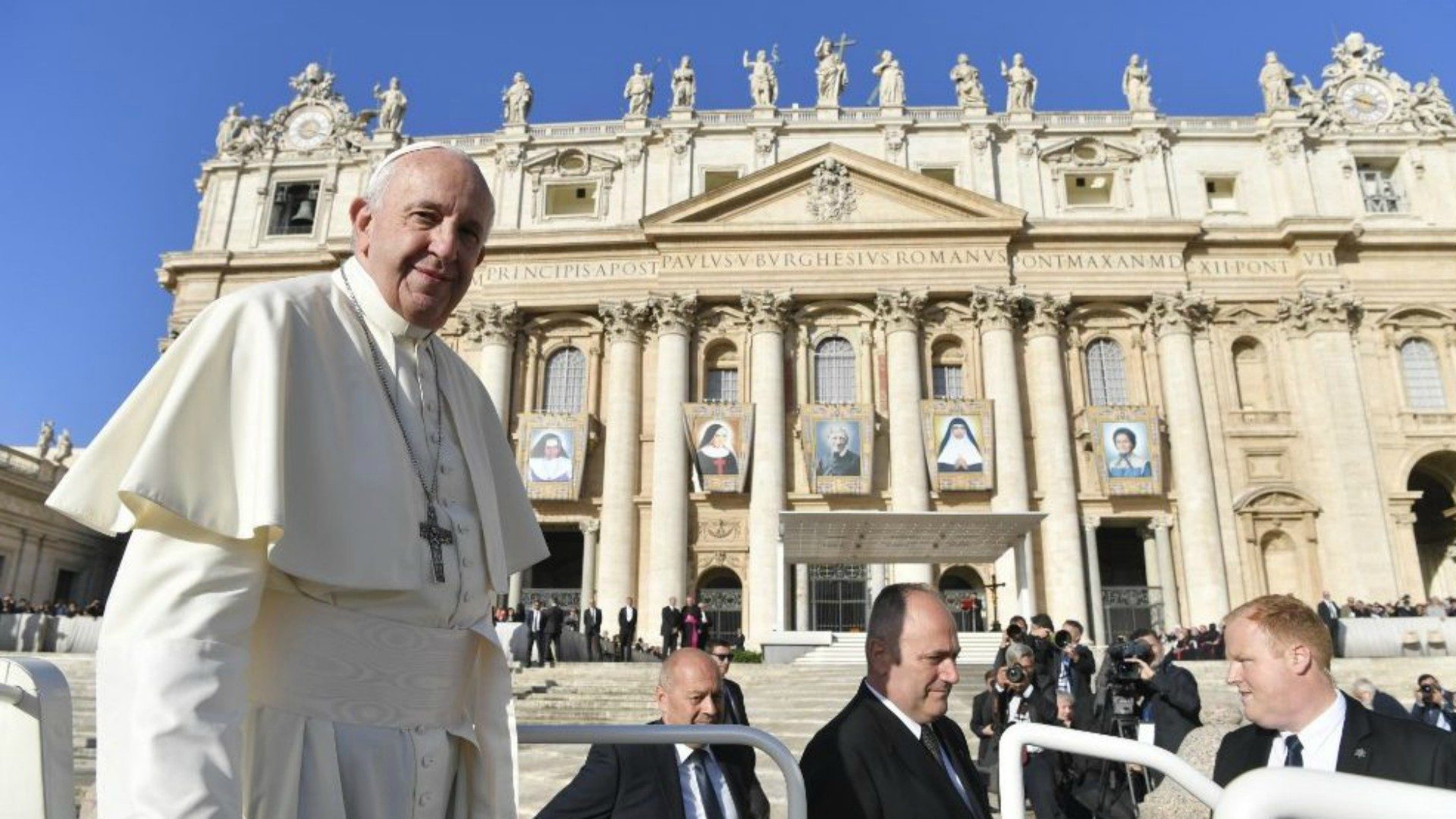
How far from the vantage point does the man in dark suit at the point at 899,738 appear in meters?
2.79

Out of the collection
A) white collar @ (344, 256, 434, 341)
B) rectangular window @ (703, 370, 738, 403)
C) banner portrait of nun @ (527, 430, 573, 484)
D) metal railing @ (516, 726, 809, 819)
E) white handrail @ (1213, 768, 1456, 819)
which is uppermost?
rectangular window @ (703, 370, 738, 403)

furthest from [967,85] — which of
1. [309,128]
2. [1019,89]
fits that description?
[309,128]

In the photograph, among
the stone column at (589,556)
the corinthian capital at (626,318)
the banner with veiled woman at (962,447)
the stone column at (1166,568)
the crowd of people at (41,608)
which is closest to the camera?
the crowd of people at (41,608)

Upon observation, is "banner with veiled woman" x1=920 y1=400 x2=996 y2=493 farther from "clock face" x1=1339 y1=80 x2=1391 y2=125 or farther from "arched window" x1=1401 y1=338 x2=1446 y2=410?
"clock face" x1=1339 y1=80 x2=1391 y2=125

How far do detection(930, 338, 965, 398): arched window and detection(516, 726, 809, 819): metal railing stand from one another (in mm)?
25080

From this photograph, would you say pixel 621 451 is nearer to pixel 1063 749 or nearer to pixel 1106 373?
pixel 1106 373

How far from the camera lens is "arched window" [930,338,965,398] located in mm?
26969

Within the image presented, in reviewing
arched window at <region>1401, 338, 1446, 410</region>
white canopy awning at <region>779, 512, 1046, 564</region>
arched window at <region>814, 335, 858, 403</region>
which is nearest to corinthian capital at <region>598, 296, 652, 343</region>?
arched window at <region>814, 335, 858, 403</region>

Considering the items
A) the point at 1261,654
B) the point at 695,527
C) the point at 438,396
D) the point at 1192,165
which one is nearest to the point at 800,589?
the point at 695,527

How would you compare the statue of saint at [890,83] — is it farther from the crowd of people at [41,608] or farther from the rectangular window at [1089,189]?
the crowd of people at [41,608]

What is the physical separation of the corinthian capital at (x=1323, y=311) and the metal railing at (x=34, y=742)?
30345 millimetres

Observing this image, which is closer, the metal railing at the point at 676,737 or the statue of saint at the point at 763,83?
the metal railing at the point at 676,737

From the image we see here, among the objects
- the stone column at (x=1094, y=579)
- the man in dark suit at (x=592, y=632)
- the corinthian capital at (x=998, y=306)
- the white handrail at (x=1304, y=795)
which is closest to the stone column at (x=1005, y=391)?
the corinthian capital at (x=998, y=306)

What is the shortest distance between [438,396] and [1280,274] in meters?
30.2
